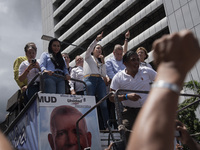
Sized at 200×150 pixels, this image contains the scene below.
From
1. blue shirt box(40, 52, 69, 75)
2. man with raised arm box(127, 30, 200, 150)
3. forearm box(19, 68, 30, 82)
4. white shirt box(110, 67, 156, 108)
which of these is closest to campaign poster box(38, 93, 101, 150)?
blue shirt box(40, 52, 69, 75)

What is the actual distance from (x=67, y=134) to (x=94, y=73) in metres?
1.64

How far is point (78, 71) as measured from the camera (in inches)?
269

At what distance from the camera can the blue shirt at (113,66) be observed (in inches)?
254

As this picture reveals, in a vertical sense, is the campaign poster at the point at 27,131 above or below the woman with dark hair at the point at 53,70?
below

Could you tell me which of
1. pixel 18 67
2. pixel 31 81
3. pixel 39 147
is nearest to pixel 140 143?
pixel 39 147

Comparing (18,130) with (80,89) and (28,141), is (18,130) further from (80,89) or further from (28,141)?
(80,89)

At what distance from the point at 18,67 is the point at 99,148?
2.41m

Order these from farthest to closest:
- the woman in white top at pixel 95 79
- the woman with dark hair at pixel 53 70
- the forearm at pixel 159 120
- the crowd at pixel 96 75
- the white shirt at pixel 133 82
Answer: the woman in white top at pixel 95 79 < the woman with dark hair at pixel 53 70 < the white shirt at pixel 133 82 < the crowd at pixel 96 75 < the forearm at pixel 159 120

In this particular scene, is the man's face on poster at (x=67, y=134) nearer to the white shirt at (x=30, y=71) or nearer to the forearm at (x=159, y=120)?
the white shirt at (x=30, y=71)

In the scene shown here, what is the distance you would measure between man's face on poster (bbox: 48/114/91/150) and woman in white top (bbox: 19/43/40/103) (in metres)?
1.00

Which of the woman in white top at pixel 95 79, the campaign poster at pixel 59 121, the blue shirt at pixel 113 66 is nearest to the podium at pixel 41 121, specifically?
the campaign poster at pixel 59 121

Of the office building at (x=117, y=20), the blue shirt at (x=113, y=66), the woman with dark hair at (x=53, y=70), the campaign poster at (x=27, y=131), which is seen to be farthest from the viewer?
the office building at (x=117, y=20)

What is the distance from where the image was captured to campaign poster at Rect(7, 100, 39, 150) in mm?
4629

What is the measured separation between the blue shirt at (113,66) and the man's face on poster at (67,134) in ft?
6.12
